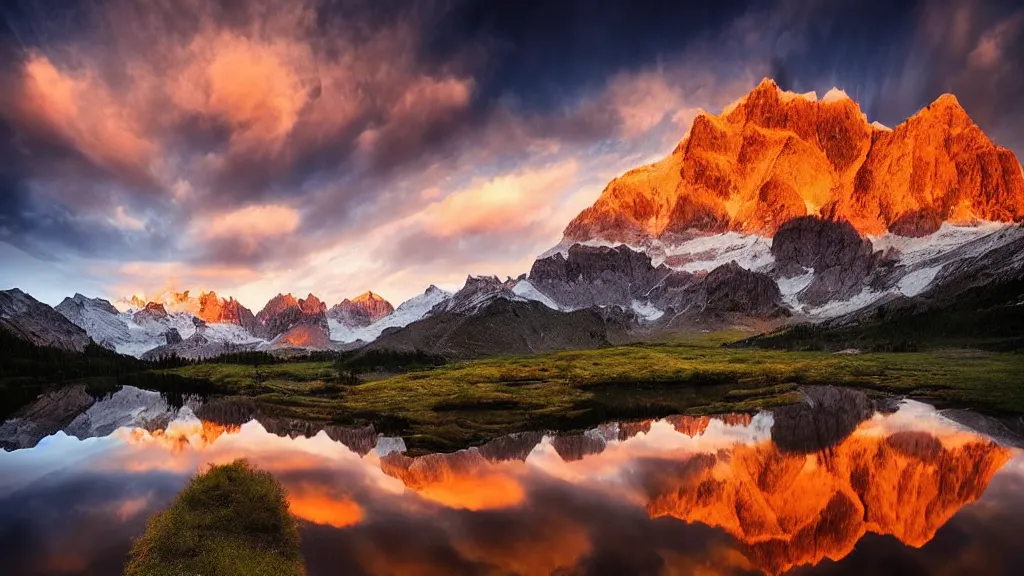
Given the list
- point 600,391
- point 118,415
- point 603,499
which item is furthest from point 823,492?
point 118,415

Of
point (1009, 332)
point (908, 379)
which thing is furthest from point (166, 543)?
point (1009, 332)

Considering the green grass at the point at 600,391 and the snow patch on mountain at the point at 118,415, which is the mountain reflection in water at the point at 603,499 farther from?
the snow patch on mountain at the point at 118,415

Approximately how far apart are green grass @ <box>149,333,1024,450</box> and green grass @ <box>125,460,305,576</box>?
27298mm

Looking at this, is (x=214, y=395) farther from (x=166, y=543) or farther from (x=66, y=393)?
(x=166, y=543)

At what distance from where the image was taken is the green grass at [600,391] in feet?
262

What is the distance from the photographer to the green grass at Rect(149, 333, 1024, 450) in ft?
262

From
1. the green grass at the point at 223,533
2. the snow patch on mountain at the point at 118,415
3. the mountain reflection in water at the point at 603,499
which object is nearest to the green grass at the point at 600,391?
the mountain reflection in water at the point at 603,499

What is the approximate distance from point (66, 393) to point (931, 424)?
193 meters

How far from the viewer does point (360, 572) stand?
28.4 metres

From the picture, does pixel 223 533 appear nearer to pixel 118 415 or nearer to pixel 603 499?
pixel 603 499

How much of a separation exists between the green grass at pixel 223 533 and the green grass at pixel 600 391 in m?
27.3

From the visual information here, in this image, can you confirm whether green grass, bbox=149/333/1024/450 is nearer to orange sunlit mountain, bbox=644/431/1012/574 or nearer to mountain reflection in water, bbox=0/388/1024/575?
mountain reflection in water, bbox=0/388/1024/575

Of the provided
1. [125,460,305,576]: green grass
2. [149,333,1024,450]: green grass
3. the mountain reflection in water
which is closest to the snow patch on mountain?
[149,333,1024,450]: green grass

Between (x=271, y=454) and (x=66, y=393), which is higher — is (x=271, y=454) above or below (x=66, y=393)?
below
